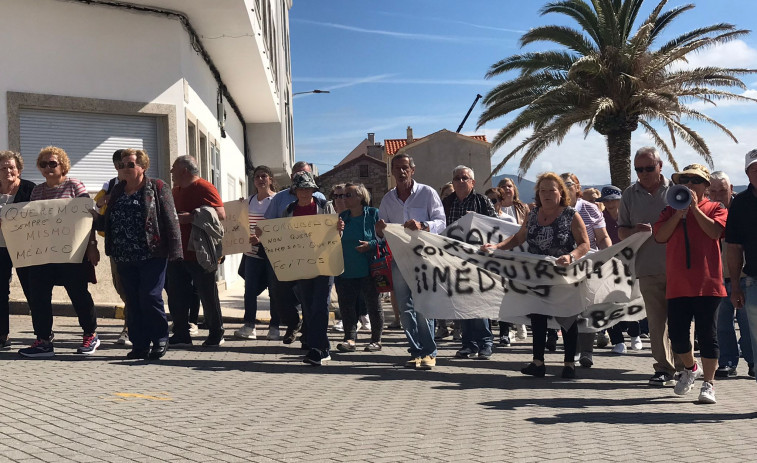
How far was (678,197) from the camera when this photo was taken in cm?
712

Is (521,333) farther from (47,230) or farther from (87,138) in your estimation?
(87,138)

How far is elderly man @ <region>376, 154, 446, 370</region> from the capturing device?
352 inches

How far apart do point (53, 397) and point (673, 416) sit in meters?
4.32

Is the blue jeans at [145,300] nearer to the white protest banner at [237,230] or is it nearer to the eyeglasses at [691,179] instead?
the white protest banner at [237,230]

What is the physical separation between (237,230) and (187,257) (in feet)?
4.59

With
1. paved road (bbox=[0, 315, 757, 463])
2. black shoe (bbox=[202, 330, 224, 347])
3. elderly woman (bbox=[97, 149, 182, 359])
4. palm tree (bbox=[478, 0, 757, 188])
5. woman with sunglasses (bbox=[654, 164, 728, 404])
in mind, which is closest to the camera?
paved road (bbox=[0, 315, 757, 463])

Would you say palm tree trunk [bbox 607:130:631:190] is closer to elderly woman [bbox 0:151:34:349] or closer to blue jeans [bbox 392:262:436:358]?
blue jeans [bbox 392:262:436:358]

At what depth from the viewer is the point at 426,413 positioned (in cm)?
654

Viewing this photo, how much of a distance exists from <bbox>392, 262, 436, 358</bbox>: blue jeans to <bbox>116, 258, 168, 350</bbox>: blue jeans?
221cm

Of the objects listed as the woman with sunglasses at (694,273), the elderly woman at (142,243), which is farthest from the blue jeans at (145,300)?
the woman with sunglasses at (694,273)

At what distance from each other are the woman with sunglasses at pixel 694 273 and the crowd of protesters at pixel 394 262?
0.01 metres

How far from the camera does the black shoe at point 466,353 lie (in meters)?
9.81

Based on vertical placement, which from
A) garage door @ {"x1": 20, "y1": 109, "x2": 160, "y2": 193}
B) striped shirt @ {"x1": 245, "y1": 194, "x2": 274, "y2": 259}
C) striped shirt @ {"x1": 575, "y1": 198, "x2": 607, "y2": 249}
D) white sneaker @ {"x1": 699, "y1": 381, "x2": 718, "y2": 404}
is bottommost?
white sneaker @ {"x1": 699, "y1": 381, "x2": 718, "y2": 404}

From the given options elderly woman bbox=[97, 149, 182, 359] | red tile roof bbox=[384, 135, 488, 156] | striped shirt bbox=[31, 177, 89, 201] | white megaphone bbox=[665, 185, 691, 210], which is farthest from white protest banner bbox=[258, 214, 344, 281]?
red tile roof bbox=[384, 135, 488, 156]
